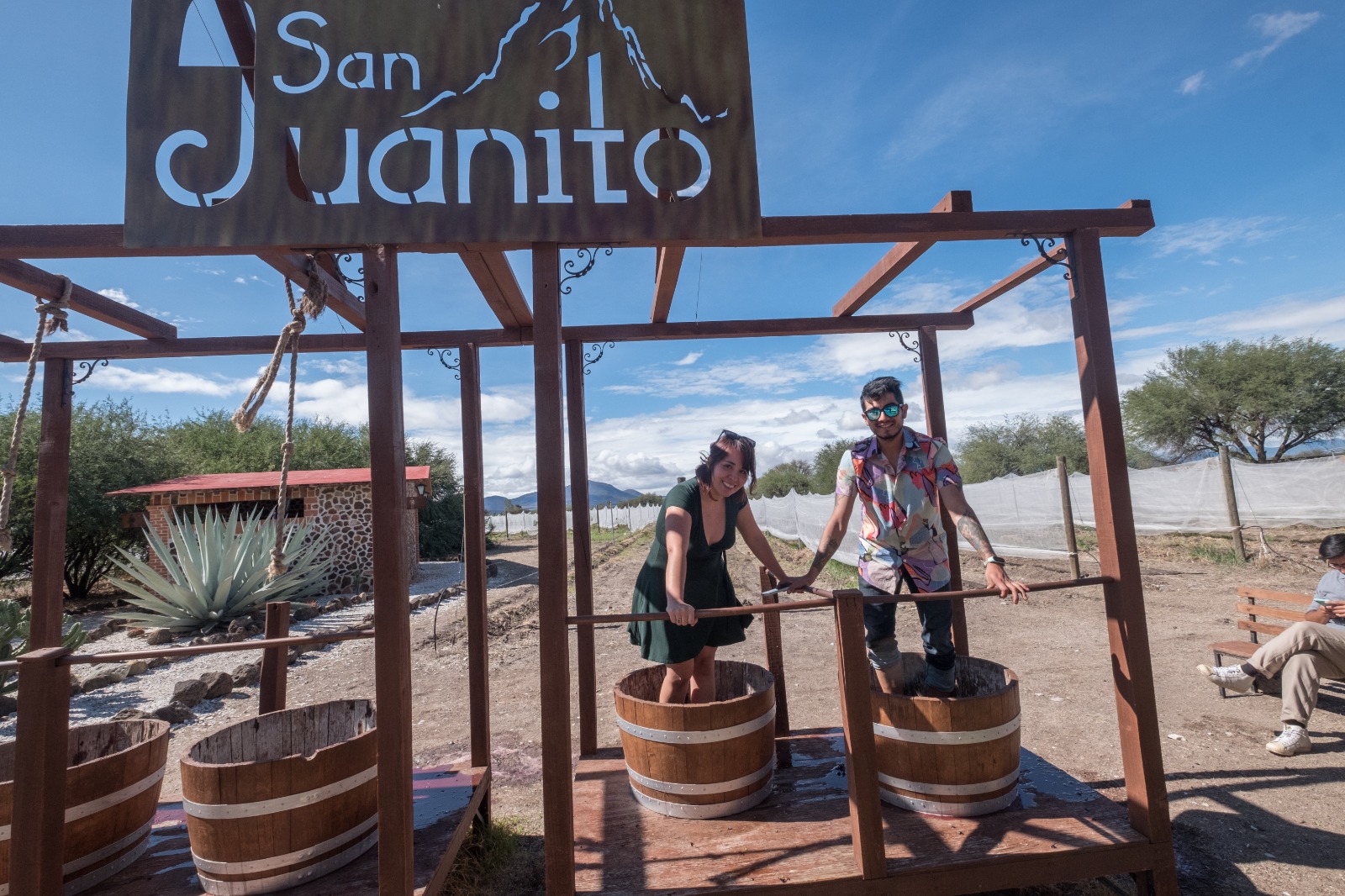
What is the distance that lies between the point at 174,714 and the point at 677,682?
504 cm

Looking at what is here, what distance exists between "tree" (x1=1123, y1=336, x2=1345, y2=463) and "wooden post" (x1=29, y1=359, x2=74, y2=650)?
2965cm

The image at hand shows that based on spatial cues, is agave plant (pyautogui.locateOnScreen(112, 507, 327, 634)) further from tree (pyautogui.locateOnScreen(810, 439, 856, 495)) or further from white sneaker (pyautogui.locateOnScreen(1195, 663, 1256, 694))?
tree (pyautogui.locateOnScreen(810, 439, 856, 495))

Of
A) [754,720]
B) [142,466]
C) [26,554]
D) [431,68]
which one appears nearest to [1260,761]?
[754,720]

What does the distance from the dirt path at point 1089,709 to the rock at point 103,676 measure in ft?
5.45

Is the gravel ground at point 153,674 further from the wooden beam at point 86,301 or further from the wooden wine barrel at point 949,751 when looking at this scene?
the wooden wine barrel at point 949,751

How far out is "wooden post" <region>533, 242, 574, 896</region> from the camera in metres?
2.23

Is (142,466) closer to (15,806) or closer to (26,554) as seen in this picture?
(26,554)

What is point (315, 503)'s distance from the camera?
42.4ft

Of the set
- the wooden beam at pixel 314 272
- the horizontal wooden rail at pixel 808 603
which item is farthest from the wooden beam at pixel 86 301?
the horizontal wooden rail at pixel 808 603

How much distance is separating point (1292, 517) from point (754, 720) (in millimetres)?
11748

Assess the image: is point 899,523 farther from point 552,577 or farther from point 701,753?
point 552,577

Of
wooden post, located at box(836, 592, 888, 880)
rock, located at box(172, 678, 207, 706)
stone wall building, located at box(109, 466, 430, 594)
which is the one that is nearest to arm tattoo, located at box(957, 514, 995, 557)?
wooden post, located at box(836, 592, 888, 880)

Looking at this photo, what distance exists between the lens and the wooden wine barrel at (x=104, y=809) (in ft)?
7.30

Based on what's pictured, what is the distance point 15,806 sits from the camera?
1.99 m
